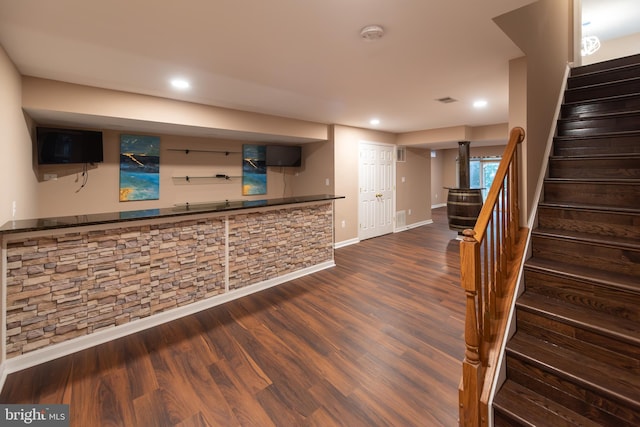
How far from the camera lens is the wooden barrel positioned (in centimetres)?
499

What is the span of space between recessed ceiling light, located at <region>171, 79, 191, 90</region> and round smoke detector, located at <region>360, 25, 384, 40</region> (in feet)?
6.19

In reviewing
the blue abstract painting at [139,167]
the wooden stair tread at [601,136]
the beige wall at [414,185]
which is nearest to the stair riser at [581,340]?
the wooden stair tread at [601,136]

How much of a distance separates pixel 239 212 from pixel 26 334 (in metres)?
1.93

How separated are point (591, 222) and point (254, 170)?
4828mm

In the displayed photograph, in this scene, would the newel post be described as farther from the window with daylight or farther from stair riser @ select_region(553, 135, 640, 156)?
the window with daylight

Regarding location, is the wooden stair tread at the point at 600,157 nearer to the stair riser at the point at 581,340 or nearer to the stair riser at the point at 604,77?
the stair riser at the point at 604,77

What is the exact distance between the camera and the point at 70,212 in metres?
3.65

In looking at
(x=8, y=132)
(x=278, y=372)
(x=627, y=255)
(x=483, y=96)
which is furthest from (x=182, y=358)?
(x=483, y=96)

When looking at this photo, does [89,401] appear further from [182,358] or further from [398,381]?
[398,381]

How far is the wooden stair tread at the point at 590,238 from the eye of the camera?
1.76 metres

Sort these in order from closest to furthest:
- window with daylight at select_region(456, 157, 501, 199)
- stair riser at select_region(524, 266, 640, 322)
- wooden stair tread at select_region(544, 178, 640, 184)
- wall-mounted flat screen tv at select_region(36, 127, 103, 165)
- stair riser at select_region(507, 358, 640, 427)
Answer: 1. stair riser at select_region(507, 358, 640, 427)
2. stair riser at select_region(524, 266, 640, 322)
3. wooden stair tread at select_region(544, 178, 640, 184)
4. wall-mounted flat screen tv at select_region(36, 127, 103, 165)
5. window with daylight at select_region(456, 157, 501, 199)

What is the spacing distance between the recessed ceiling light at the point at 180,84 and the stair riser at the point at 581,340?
3.45 meters

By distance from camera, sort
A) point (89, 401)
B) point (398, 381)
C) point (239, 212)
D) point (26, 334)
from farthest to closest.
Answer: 1. point (239, 212)
2. point (26, 334)
3. point (398, 381)
4. point (89, 401)

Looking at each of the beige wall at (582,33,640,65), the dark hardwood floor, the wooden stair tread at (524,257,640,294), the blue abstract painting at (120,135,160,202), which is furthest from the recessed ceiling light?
the beige wall at (582,33,640,65)
